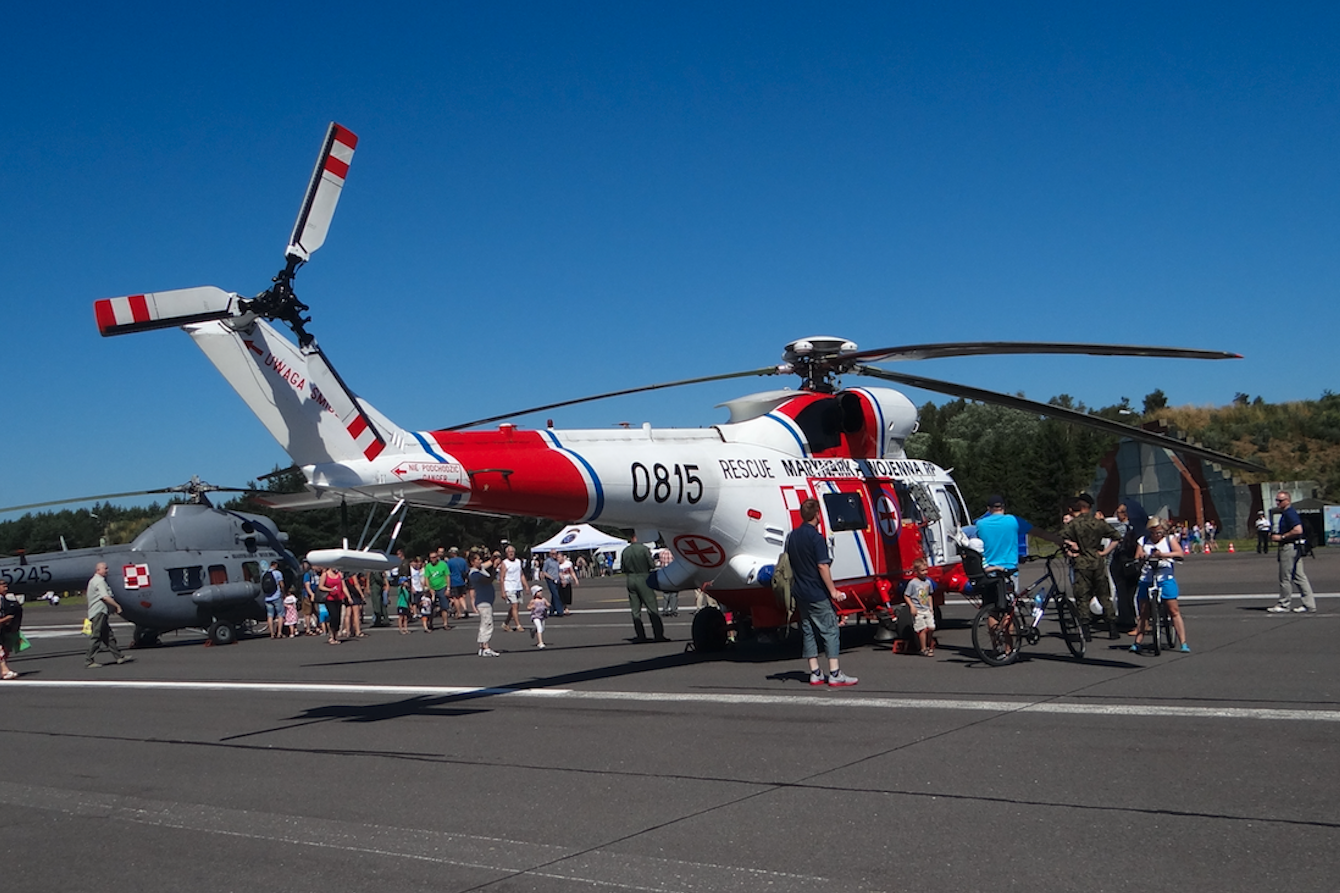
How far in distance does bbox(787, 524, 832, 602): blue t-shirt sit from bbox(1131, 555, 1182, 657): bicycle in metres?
3.50

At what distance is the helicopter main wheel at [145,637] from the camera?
76.4 feet

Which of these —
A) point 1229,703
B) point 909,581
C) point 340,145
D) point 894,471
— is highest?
point 340,145

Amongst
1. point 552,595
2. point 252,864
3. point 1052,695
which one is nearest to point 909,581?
point 1052,695

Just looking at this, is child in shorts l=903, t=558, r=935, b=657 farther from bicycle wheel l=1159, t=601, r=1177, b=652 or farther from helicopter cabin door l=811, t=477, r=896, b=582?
bicycle wheel l=1159, t=601, r=1177, b=652

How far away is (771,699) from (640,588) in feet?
24.1

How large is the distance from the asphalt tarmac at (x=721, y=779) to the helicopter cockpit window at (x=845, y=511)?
5.82 feet

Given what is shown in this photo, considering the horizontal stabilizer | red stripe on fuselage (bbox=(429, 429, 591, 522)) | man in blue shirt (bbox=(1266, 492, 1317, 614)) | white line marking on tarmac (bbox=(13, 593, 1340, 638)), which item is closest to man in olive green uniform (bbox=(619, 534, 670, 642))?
white line marking on tarmac (bbox=(13, 593, 1340, 638))

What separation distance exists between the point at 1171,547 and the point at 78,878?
398 inches

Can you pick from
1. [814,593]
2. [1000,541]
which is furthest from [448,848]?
[1000,541]

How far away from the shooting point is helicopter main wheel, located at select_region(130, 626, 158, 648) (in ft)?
76.4

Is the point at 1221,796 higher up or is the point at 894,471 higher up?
the point at 894,471

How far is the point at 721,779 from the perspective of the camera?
699cm

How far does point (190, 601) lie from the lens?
22906 millimetres

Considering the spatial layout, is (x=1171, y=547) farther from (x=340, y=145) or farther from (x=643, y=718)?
(x=340, y=145)
